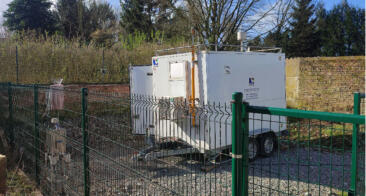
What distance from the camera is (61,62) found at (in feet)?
38.3

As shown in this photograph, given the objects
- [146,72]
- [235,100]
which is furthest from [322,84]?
[235,100]

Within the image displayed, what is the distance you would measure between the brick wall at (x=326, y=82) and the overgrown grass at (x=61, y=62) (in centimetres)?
637

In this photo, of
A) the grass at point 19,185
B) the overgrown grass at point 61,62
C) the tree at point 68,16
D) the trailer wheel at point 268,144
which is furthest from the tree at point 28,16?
the trailer wheel at point 268,144

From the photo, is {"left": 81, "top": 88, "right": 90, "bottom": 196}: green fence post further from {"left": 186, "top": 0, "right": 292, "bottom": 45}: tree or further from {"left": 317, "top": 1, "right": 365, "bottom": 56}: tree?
{"left": 317, "top": 1, "right": 365, "bottom": 56}: tree

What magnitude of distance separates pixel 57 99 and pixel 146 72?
7.67 ft

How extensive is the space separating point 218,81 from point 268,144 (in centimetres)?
219

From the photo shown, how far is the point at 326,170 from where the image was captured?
5.98 meters

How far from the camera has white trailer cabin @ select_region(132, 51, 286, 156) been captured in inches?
242

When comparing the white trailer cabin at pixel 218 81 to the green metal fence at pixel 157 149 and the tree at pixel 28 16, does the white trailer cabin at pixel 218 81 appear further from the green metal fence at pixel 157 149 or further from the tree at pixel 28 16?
the tree at pixel 28 16

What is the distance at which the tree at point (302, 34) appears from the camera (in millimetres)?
26016

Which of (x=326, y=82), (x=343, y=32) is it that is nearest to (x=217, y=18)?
(x=326, y=82)

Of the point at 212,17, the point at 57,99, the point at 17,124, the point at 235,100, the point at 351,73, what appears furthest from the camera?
the point at 212,17

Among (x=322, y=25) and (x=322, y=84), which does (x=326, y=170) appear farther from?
(x=322, y=25)

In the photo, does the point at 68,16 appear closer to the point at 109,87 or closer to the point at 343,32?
the point at 109,87
